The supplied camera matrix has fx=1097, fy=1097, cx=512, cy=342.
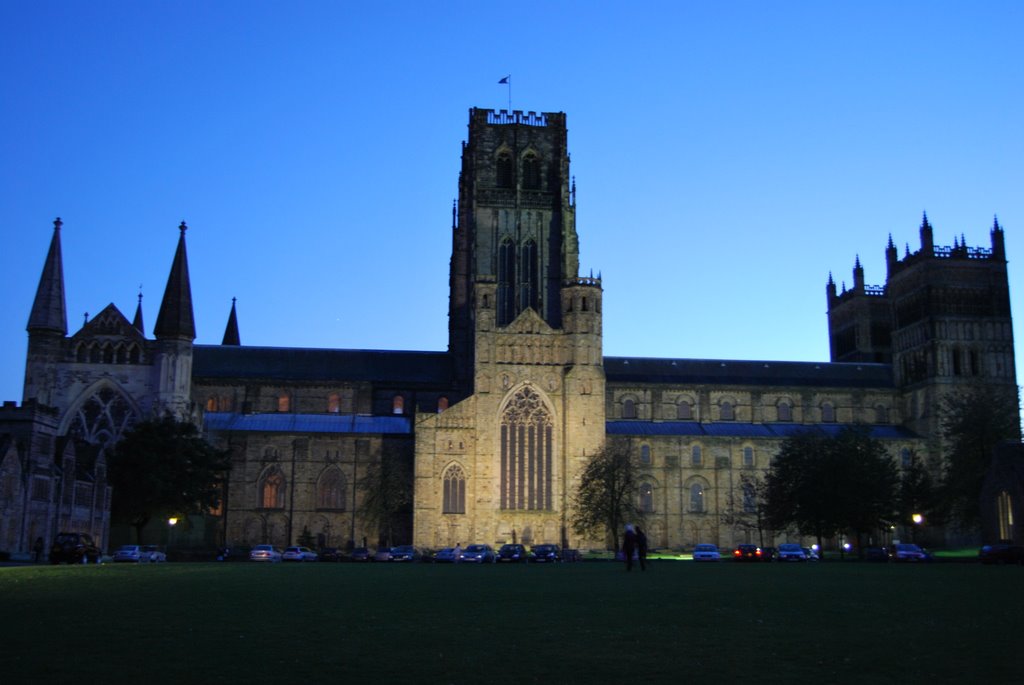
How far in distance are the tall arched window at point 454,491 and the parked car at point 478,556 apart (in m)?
21.4

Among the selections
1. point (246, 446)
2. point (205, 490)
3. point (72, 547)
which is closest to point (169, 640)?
point (72, 547)

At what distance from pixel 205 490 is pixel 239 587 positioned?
154 feet

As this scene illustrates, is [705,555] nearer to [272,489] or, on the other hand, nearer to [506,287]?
[272,489]

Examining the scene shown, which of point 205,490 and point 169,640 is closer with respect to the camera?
point 169,640

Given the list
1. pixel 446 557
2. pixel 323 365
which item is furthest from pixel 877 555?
pixel 323 365

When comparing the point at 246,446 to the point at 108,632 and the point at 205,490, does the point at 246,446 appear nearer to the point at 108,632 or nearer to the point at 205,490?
the point at 205,490

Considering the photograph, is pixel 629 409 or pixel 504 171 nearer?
pixel 629 409

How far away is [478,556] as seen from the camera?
6000 cm

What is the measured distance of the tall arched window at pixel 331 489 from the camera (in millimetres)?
87312

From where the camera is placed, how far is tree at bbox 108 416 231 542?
6856 centimetres

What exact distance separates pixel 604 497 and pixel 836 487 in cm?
1765

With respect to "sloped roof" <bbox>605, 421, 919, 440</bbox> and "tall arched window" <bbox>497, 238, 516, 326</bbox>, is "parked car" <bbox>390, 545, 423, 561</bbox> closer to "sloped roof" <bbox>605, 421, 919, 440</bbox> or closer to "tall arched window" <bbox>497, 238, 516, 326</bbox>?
"sloped roof" <bbox>605, 421, 919, 440</bbox>

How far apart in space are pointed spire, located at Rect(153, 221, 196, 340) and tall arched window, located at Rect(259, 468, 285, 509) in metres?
13.0

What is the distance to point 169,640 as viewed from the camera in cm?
1492
